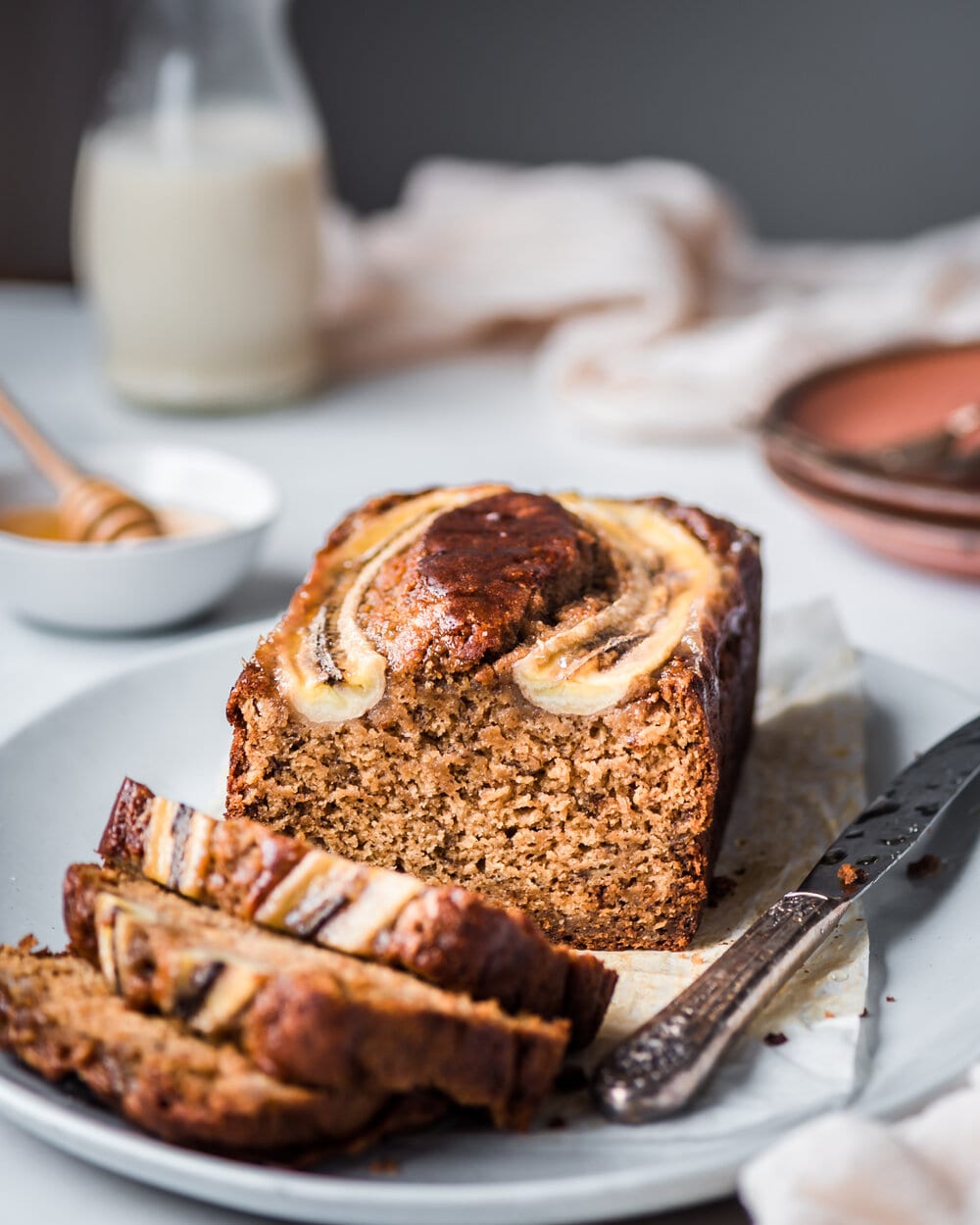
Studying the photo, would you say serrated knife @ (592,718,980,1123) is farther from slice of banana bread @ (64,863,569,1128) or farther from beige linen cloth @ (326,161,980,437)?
beige linen cloth @ (326,161,980,437)

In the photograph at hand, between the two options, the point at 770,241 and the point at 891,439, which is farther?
the point at 770,241

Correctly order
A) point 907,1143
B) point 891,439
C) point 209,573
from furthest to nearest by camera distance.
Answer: point 891,439
point 209,573
point 907,1143

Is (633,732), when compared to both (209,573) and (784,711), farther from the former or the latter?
(209,573)

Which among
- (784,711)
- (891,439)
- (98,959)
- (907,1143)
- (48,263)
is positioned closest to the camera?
(907,1143)

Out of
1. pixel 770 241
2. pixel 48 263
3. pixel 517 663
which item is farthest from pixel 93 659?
pixel 770 241

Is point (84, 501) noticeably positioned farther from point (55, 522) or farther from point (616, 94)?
point (616, 94)

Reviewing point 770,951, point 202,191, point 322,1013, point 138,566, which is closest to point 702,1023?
point 770,951
